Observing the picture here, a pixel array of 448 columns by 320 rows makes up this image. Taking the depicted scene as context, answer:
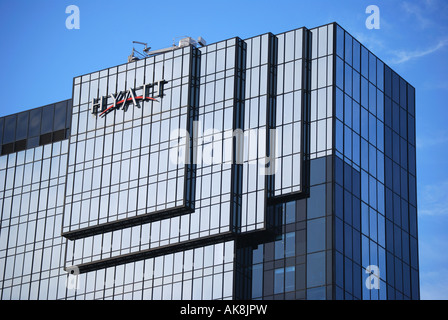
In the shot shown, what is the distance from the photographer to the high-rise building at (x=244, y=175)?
9981cm

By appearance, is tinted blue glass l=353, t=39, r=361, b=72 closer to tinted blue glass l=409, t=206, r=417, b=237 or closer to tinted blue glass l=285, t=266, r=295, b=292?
tinted blue glass l=409, t=206, r=417, b=237

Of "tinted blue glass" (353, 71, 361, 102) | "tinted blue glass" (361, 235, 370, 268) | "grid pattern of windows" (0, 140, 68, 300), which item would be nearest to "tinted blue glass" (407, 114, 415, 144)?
"tinted blue glass" (353, 71, 361, 102)

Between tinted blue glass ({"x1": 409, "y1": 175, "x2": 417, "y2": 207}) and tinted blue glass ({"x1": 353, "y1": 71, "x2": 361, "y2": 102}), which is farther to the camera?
tinted blue glass ({"x1": 409, "y1": 175, "x2": 417, "y2": 207})

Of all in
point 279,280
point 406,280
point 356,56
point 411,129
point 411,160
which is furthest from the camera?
point 411,129

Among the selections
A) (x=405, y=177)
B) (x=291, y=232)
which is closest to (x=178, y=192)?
(x=291, y=232)

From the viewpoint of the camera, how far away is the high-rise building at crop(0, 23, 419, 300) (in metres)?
99.8

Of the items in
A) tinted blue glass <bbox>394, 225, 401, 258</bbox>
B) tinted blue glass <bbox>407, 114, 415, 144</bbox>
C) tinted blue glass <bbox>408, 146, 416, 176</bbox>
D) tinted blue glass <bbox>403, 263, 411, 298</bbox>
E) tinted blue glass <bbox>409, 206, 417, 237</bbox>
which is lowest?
tinted blue glass <bbox>403, 263, 411, 298</bbox>

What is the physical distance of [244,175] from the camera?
337 feet

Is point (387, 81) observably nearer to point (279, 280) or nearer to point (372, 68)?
point (372, 68)

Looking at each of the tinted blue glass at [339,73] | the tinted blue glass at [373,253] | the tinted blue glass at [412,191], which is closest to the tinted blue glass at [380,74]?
the tinted blue glass at [339,73]

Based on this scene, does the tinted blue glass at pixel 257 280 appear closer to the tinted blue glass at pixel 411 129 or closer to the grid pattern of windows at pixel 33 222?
the tinted blue glass at pixel 411 129

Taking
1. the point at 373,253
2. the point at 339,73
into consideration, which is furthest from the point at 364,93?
the point at 373,253

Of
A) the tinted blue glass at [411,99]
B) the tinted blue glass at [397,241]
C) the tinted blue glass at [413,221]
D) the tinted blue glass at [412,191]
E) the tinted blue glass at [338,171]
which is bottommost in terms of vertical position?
the tinted blue glass at [397,241]
